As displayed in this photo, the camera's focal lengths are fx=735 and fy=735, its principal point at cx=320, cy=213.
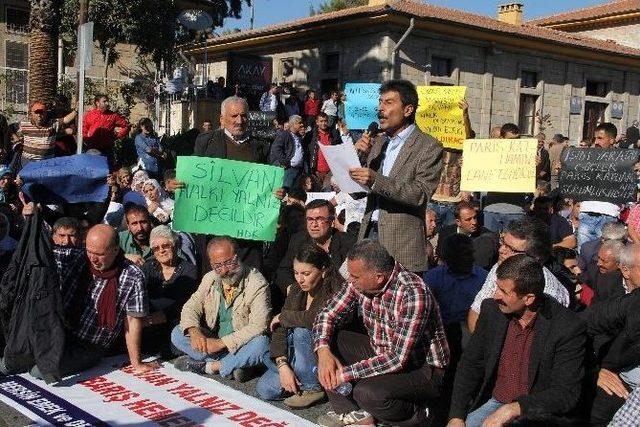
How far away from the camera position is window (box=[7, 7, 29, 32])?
27017 mm

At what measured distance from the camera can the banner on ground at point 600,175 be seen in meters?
7.34

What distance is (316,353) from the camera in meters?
4.54

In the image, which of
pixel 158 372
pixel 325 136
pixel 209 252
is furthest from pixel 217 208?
pixel 325 136

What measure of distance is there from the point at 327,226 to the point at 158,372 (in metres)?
1.66

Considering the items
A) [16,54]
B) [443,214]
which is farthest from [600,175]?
[16,54]

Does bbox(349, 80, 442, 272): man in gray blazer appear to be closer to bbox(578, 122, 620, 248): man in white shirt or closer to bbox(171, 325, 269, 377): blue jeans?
bbox(171, 325, 269, 377): blue jeans

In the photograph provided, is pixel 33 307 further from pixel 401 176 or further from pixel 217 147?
pixel 401 176

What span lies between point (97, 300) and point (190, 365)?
2.68 ft

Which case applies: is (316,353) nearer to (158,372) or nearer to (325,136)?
(158,372)

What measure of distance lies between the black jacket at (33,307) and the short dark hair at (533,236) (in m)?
3.09

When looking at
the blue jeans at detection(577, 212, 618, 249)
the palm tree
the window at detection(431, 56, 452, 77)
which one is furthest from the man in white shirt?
the window at detection(431, 56, 452, 77)

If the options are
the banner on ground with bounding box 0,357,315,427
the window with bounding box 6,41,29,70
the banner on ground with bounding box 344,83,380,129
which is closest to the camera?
the banner on ground with bounding box 0,357,315,427

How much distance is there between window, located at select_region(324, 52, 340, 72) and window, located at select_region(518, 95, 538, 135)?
578 centimetres

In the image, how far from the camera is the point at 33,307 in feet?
16.4
